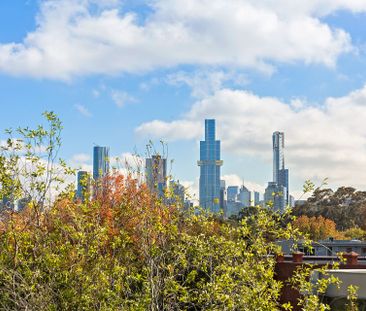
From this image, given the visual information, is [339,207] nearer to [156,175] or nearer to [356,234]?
[356,234]

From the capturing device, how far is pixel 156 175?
12883mm

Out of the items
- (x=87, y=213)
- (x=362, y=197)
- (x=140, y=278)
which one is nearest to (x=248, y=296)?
(x=140, y=278)

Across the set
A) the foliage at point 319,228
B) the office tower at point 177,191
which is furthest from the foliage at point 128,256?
the foliage at point 319,228

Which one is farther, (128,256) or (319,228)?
(319,228)

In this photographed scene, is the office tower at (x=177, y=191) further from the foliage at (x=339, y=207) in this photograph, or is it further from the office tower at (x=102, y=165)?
the foliage at (x=339, y=207)

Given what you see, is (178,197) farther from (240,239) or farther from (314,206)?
(314,206)

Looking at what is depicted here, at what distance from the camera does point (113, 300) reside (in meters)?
10.4

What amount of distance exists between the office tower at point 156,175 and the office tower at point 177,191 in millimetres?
189

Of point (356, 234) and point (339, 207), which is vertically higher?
point (339, 207)

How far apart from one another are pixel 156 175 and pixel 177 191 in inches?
20.0

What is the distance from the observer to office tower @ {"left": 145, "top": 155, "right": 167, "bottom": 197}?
1284 centimetres

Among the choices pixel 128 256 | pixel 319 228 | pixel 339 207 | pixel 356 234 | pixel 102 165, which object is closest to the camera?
pixel 128 256

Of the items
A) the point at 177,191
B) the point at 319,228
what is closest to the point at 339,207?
the point at 319,228

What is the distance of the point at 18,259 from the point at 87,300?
1.65 m
